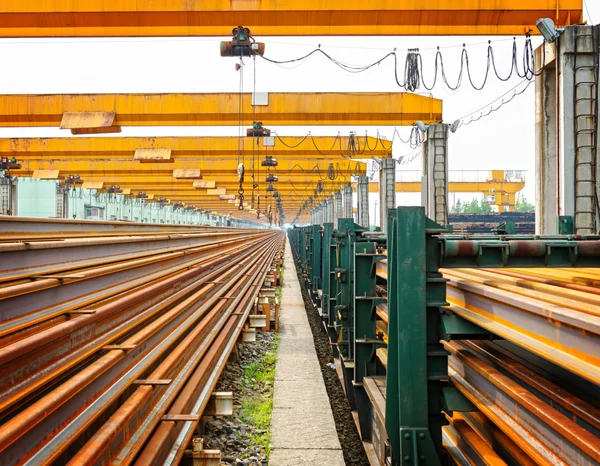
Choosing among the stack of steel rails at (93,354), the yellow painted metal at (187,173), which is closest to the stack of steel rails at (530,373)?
the stack of steel rails at (93,354)

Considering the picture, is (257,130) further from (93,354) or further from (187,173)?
(187,173)

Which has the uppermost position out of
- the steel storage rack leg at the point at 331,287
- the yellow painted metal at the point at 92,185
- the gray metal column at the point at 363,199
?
the yellow painted metal at the point at 92,185

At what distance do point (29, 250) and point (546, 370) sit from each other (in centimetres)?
277

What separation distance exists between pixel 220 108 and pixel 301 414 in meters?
10.4

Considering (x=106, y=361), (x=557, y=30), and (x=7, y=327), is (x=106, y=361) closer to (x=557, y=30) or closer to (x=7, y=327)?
(x=7, y=327)

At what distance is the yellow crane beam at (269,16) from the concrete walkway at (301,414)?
210 inches

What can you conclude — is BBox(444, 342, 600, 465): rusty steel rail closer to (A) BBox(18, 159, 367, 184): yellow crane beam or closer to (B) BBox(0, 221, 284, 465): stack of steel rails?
(B) BBox(0, 221, 284, 465): stack of steel rails

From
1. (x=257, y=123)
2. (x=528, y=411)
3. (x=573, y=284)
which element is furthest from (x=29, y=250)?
(x=257, y=123)

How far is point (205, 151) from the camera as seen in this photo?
1969 centimetres

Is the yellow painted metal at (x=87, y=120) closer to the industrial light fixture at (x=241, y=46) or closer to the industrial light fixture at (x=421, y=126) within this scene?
the industrial light fixture at (x=241, y=46)

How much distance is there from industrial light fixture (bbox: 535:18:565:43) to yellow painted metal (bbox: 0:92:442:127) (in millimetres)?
5357

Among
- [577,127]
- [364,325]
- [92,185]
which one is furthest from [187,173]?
[364,325]

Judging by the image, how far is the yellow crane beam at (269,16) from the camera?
880cm

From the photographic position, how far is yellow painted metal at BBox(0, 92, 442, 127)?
13742mm
